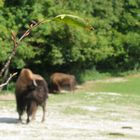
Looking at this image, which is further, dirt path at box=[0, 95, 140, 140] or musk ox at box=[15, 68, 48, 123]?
musk ox at box=[15, 68, 48, 123]

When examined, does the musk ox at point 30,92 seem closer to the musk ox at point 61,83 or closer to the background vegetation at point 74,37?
the background vegetation at point 74,37

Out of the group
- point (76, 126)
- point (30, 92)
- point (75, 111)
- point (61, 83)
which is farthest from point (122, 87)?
point (30, 92)

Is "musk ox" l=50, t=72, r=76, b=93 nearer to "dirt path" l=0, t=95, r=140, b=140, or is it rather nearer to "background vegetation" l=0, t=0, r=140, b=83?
"background vegetation" l=0, t=0, r=140, b=83

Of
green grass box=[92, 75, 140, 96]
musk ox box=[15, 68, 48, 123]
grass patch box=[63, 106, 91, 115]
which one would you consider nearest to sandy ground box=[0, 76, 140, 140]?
grass patch box=[63, 106, 91, 115]

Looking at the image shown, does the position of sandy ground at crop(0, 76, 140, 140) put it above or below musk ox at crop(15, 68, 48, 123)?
below

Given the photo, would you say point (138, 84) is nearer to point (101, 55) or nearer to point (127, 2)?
point (101, 55)

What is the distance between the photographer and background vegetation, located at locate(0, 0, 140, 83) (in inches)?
1033

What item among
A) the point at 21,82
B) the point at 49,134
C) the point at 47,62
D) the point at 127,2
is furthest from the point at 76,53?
the point at 49,134

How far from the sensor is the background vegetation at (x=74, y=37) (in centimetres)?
2625

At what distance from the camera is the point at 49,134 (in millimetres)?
13094

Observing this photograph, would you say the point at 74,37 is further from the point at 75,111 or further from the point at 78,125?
the point at 78,125

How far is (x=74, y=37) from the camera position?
2889cm

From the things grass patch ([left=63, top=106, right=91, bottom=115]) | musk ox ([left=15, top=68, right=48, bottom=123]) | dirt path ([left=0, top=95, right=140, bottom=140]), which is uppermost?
musk ox ([left=15, top=68, right=48, bottom=123])

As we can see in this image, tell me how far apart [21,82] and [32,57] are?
1226 centimetres
